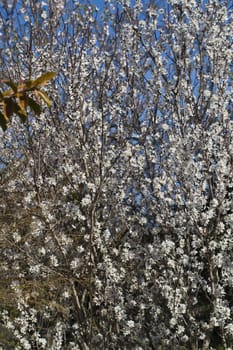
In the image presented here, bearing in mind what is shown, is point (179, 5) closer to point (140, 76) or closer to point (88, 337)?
point (140, 76)

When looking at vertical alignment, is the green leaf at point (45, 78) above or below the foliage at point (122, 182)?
below

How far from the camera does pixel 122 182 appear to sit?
664cm

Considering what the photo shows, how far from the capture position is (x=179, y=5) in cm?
697

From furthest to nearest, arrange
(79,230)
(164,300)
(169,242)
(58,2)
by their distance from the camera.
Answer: (58,2) < (79,230) < (164,300) < (169,242)

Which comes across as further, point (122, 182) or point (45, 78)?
point (122, 182)

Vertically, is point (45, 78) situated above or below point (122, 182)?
below

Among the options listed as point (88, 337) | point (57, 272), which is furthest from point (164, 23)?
point (88, 337)

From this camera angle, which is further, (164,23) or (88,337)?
(164,23)

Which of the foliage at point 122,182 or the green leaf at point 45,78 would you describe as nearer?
the green leaf at point 45,78

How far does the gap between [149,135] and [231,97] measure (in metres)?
1.03

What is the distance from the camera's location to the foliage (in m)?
6.19

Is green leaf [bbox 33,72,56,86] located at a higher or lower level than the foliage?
lower

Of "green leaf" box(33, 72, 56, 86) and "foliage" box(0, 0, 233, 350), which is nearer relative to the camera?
"green leaf" box(33, 72, 56, 86)

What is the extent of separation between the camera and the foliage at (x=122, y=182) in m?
6.19
